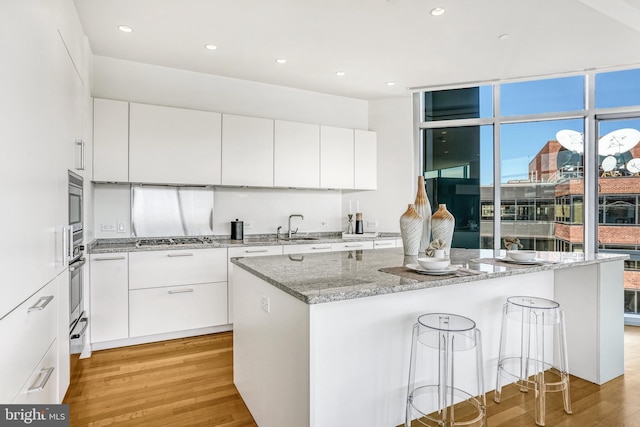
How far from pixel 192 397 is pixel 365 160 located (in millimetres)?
3394

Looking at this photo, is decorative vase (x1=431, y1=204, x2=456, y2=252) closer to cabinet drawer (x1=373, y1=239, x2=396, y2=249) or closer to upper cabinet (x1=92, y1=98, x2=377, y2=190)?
cabinet drawer (x1=373, y1=239, x2=396, y2=249)

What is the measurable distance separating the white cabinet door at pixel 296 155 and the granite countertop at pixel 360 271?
170 cm

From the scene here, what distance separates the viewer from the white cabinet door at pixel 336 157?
445 cm

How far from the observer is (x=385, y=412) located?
1865mm

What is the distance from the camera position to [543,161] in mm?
4379

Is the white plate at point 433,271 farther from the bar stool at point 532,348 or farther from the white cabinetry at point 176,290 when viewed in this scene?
the white cabinetry at point 176,290

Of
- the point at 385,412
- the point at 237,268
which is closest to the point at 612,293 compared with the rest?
the point at 385,412

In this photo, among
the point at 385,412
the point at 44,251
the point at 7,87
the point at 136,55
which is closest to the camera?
the point at 7,87

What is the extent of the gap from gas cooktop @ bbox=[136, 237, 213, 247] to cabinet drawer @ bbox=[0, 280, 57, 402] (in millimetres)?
1682

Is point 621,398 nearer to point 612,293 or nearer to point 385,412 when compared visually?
point 612,293

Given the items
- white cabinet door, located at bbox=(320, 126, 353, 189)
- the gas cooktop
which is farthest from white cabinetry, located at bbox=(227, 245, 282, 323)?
white cabinet door, located at bbox=(320, 126, 353, 189)

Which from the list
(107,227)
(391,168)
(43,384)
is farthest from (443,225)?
(107,227)

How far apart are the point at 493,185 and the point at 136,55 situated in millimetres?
4333

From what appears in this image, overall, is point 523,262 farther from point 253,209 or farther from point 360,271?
point 253,209
